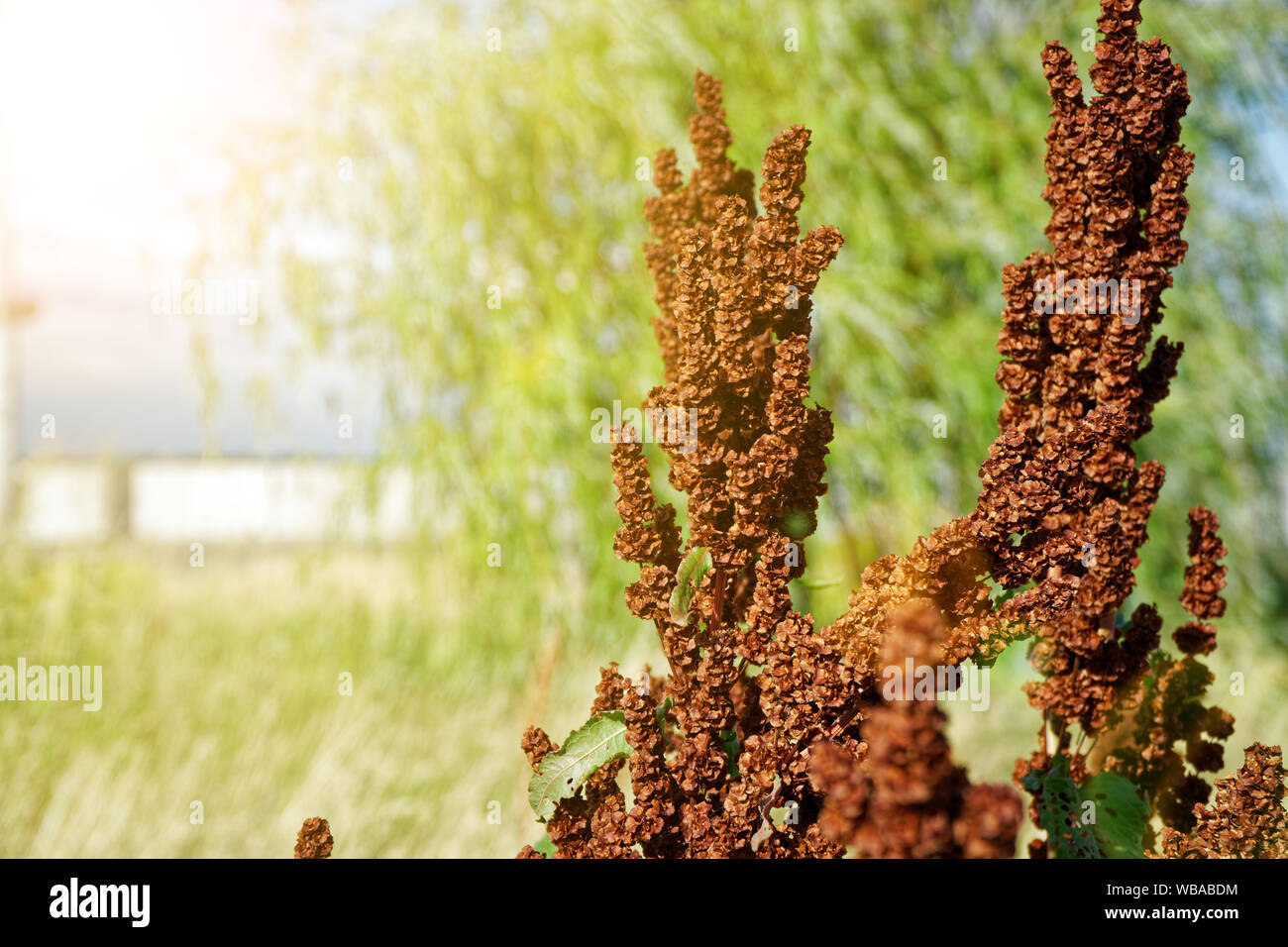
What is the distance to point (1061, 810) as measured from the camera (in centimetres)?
133

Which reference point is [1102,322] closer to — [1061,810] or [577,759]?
[1061,810]

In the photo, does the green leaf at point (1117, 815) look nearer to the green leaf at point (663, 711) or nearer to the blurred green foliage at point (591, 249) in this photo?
the green leaf at point (663, 711)

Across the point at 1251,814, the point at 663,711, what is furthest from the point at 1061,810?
the point at 663,711

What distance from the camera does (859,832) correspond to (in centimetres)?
85

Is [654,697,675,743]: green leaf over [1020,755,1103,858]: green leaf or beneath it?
over

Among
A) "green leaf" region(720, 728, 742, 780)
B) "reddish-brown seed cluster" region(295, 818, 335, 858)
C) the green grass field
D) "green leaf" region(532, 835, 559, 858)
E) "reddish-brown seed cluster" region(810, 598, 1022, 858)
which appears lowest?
the green grass field

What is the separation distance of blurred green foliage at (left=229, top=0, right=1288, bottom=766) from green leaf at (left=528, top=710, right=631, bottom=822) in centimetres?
393

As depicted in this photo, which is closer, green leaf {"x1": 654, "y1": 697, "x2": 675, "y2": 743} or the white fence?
green leaf {"x1": 654, "y1": 697, "x2": 675, "y2": 743}

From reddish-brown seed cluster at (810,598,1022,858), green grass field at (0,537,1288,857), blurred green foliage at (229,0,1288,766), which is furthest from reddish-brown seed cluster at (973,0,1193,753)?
blurred green foliage at (229,0,1288,766)

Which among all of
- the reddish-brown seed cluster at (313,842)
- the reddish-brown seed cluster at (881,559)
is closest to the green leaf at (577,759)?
the reddish-brown seed cluster at (881,559)

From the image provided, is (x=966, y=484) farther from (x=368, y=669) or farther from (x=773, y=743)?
(x=773, y=743)

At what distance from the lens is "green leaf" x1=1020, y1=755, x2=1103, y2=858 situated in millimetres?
1285

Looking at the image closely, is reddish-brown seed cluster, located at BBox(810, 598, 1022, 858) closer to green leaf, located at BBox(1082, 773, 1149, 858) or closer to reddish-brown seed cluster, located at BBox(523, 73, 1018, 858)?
reddish-brown seed cluster, located at BBox(523, 73, 1018, 858)

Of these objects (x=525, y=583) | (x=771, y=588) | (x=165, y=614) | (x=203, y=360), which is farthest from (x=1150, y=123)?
(x=165, y=614)
